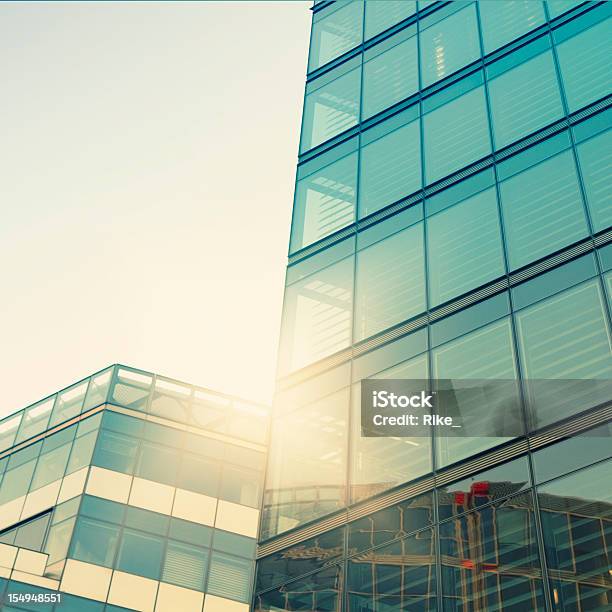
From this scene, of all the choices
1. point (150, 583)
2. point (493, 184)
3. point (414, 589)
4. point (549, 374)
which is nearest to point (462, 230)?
point (493, 184)

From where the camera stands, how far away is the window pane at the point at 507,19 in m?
22.8

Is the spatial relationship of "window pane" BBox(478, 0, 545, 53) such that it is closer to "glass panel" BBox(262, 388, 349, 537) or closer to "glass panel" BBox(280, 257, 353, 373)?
"glass panel" BBox(280, 257, 353, 373)

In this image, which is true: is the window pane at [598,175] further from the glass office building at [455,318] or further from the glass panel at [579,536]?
the glass panel at [579,536]

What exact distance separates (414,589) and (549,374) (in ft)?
14.4

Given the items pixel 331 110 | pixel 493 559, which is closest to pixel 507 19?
pixel 331 110

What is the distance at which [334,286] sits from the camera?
22406 mm

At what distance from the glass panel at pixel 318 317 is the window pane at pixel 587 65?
6.52m

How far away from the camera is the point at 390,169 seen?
926 inches

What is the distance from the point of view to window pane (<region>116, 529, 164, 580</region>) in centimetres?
3291

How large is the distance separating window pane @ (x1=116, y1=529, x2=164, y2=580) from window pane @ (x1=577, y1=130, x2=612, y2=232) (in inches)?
876

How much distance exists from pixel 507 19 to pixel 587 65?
417 centimetres

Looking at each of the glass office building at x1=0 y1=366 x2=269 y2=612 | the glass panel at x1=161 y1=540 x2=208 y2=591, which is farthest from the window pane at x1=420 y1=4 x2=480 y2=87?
the glass panel at x1=161 y1=540 x2=208 y2=591

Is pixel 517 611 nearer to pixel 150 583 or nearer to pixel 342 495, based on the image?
pixel 342 495

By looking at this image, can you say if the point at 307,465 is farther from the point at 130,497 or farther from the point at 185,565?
the point at 130,497
